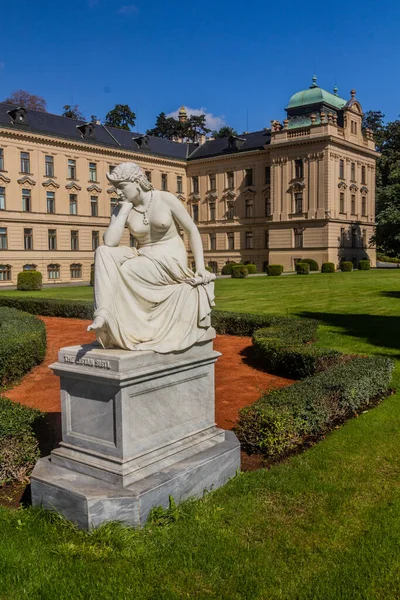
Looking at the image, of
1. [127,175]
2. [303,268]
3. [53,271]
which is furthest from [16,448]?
[53,271]

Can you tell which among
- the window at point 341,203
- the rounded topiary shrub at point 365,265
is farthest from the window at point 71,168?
the rounded topiary shrub at point 365,265

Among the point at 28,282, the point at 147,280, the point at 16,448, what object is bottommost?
the point at 16,448

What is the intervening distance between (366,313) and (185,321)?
13.0 meters

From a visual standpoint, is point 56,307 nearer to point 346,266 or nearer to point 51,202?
point 51,202

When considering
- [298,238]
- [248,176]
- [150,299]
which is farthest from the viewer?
[248,176]

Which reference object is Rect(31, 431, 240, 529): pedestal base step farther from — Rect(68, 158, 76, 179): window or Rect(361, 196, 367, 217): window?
Rect(361, 196, 367, 217): window

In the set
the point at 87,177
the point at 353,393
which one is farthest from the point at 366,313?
the point at 87,177

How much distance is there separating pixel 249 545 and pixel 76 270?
48.0m

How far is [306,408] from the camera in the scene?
6.62 m

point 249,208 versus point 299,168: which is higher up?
point 299,168

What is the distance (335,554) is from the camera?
13.3 ft

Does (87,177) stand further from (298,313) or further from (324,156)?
(298,313)

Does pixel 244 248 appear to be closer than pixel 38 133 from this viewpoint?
No

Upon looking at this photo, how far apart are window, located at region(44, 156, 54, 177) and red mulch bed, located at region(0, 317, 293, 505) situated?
124ft
